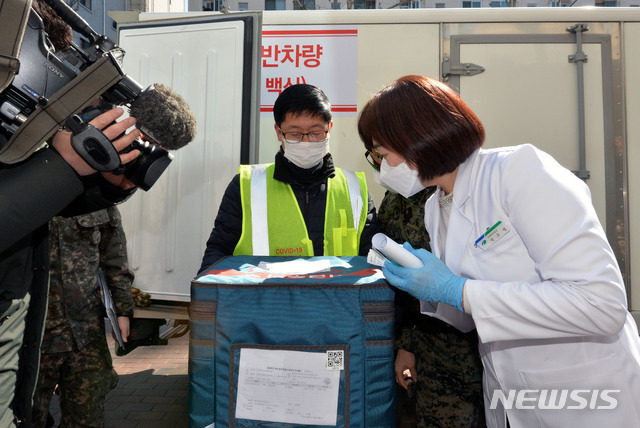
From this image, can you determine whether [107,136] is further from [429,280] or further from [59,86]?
[429,280]

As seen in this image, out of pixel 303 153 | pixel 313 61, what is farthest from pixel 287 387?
pixel 313 61

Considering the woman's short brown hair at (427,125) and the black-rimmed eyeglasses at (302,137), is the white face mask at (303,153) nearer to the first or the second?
the black-rimmed eyeglasses at (302,137)

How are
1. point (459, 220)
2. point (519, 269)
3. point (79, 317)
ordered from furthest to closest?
1. point (79, 317)
2. point (459, 220)
3. point (519, 269)

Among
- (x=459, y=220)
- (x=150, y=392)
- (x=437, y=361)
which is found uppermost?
(x=459, y=220)

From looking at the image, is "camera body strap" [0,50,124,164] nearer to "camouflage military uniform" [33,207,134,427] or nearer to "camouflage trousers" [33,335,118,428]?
"camouflage military uniform" [33,207,134,427]

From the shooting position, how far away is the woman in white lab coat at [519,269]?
101cm

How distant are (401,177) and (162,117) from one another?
2.55ft

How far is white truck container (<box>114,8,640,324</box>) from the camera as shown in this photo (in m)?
2.69

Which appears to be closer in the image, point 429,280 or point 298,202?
point 429,280

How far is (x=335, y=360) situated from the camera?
105cm

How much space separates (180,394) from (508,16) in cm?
372

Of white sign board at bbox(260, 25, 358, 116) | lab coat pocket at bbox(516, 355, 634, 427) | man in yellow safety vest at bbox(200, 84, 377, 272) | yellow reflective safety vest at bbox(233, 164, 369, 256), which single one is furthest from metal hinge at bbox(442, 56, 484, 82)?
lab coat pocket at bbox(516, 355, 634, 427)

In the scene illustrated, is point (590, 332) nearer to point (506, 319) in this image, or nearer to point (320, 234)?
point (506, 319)

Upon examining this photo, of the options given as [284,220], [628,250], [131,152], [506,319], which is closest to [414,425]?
[628,250]
